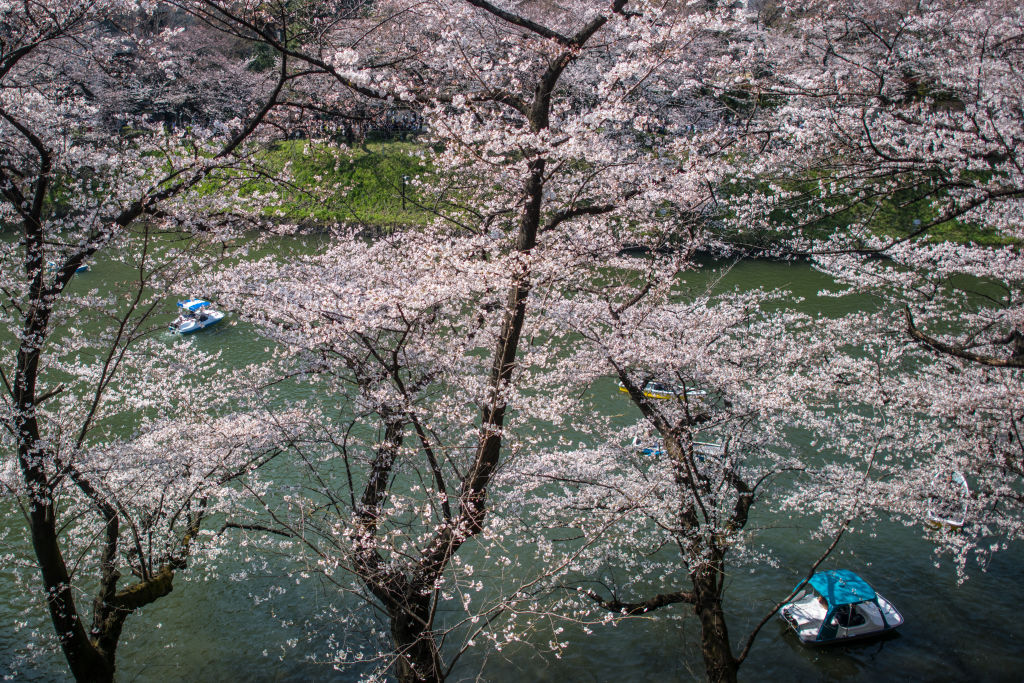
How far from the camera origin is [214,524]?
1027cm

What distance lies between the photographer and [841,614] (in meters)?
9.19

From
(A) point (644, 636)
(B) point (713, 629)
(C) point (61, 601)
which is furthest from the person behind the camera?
(A) point (644, 636)

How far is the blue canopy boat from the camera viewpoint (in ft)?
29.9

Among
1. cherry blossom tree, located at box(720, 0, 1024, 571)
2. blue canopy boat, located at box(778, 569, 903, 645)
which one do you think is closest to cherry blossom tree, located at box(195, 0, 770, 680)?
cherry blossom tree, located at box(720, 0, 1024, 571)

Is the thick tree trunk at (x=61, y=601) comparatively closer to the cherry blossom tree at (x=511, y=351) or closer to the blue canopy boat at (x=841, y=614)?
the cherry blossom tree at (x=511, y=351)

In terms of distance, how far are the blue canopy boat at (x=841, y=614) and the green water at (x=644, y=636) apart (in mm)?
230

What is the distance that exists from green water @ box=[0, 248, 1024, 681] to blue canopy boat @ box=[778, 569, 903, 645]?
9.0 inches

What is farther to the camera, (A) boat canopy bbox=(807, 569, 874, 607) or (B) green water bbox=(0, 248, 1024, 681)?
(A) boat canopy bbox=(807, 569, 874, 607)

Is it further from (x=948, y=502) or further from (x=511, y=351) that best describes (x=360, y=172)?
(x=948, y=502)

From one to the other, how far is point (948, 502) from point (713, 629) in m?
4.85

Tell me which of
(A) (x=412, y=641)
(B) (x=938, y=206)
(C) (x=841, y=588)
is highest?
(B) (x=938, y=206)

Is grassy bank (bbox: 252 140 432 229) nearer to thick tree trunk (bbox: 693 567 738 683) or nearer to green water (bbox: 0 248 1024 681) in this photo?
green water (bbox: 0 248 1024 681)

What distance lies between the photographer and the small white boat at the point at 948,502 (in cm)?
883

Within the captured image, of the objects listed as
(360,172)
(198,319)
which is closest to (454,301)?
(198,319)
